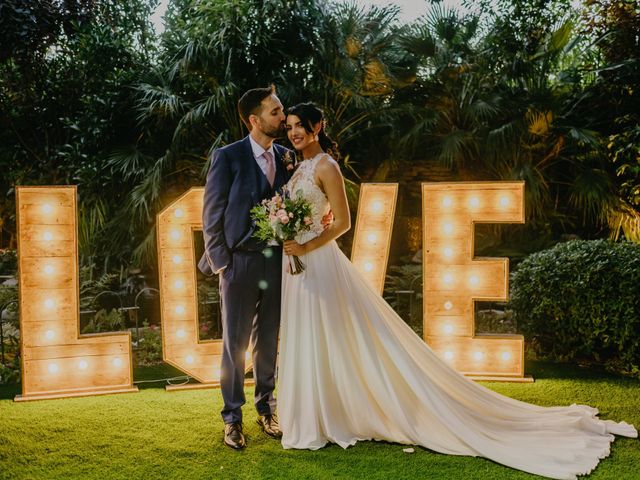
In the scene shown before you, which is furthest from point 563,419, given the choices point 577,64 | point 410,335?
point 577,64

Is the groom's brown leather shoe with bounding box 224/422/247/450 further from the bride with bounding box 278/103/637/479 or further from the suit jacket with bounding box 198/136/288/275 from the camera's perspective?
the suit jacket with bounding box 198/136/288/275

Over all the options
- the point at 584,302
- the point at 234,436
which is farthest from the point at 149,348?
the point at 584,302

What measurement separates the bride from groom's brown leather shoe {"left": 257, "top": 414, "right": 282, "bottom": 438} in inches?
6.7

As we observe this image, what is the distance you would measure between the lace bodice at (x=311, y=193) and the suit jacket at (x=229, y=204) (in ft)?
0.91

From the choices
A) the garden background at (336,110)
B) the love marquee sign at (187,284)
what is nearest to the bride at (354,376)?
the love marquee sign at (187,284)

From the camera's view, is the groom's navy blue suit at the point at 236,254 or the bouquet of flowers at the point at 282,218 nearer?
the bouquet of flowers at the point at 282,218

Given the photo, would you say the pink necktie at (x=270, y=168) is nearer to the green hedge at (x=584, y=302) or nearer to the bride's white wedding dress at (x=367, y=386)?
the bride's white wedding dress at (x=367, y=386)

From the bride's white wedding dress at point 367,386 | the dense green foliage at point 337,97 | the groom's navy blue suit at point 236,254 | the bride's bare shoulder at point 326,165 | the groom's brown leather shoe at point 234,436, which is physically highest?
the dense green foliage at point 337,97

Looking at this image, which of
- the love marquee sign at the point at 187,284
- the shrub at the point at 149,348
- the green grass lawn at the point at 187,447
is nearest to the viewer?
the green grass lawn at the point at 187,447

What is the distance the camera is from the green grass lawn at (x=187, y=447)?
136 inches

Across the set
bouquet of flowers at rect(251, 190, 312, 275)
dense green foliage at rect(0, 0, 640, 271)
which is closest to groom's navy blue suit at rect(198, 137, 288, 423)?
bouquet of flowers at rect(251, 190, 312, 275)

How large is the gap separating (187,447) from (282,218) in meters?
1.64

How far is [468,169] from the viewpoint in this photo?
970cm

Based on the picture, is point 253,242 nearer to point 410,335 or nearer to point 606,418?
point 410,335
